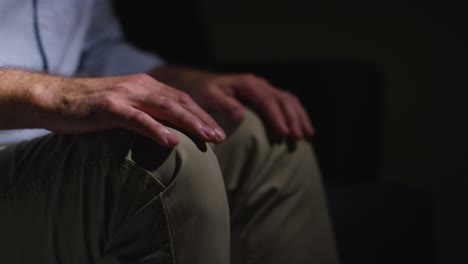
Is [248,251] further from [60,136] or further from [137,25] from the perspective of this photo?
[137,25]

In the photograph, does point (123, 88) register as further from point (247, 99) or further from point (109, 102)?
point (247, 99)

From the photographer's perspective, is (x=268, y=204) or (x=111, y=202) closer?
(x=111, y=202)

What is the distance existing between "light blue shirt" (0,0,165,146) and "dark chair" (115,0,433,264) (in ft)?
0.53

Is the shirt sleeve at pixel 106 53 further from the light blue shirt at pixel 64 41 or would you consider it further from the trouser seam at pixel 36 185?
the trouser seam at pixel 36 185

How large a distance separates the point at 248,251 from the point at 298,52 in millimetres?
1139

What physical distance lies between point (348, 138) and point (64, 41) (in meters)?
0.57

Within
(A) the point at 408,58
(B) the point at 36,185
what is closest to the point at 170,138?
(B) the point at 36,185

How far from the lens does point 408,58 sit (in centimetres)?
185

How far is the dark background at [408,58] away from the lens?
1.81 m

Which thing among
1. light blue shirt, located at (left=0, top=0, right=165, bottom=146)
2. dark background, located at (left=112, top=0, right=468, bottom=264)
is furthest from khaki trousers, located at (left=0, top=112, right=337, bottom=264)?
dark background, located at (left=112, top=0, right=468, bottom=264)

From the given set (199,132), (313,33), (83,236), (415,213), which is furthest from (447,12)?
(83,236)

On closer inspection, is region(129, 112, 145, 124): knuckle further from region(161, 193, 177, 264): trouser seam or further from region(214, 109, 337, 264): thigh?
region(214, 109, 337, 264): thigh

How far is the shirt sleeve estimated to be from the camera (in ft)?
4.02

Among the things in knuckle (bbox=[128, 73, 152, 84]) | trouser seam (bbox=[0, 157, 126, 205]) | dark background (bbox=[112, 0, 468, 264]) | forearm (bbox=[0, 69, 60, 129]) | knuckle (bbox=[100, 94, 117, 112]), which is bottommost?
dark background (bbox=[112, 0, 468, 264])
